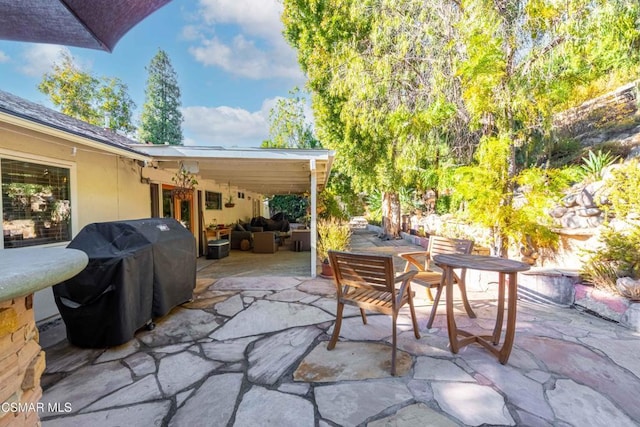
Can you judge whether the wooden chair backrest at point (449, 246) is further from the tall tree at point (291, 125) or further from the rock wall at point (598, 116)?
the tall tree at point (291, 125)

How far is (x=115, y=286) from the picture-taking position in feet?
9.41

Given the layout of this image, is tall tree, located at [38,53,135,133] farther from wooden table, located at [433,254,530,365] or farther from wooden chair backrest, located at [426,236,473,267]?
wooden table, located at [433,254,530,365]

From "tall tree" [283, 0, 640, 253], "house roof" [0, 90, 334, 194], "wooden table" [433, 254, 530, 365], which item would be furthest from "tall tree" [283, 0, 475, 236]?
"wooden table" [433, 254, 530, 365]

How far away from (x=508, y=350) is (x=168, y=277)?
155 inches

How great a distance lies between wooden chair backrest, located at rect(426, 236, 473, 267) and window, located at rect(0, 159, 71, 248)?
536 cm

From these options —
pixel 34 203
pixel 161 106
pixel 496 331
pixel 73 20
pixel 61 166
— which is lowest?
pixel 496 331

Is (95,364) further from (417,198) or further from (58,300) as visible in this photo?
(417,198)

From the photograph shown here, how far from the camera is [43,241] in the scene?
3850 mm

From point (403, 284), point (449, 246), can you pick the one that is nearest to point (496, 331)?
point (403, 284)

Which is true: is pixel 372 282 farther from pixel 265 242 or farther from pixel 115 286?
pixel 265 242

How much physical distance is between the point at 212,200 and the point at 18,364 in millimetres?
8625

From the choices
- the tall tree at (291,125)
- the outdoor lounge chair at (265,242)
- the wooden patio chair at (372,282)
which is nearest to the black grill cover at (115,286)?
the wooden patio chair at (372,282)

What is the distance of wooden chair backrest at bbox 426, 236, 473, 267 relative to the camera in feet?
12.1

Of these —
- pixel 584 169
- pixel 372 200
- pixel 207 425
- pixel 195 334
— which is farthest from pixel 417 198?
pixel 207 425
